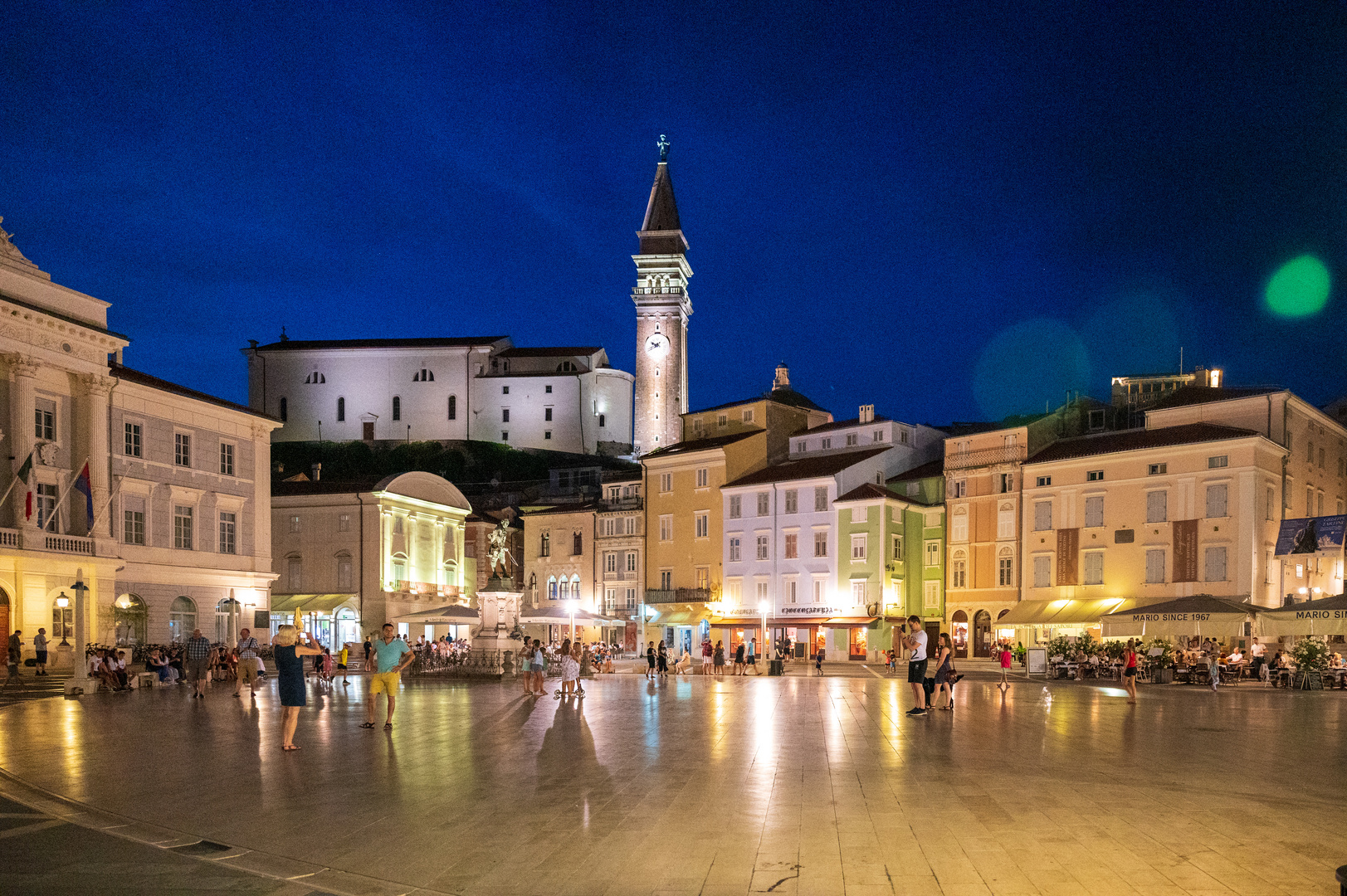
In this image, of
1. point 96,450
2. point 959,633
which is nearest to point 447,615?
point 96,450

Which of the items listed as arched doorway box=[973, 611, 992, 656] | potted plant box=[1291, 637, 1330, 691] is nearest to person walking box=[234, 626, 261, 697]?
potted plant box=[1291, 637, 1330, 691]

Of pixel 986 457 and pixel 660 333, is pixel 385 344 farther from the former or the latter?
pixel 986 457

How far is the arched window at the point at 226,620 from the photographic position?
4391cm

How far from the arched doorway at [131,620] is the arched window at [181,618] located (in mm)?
1215

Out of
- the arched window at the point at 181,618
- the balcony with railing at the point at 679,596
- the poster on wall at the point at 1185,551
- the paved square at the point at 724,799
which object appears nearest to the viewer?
the paved square at the point at 724,799

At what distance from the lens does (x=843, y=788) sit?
11305 mm

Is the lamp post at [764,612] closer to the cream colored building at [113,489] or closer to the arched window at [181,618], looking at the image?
the cream colored building at [113,489]

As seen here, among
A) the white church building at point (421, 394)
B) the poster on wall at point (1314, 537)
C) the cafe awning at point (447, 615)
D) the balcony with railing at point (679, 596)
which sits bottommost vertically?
the balcony with railing at point (679, 596)

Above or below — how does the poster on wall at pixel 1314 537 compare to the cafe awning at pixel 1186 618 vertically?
above

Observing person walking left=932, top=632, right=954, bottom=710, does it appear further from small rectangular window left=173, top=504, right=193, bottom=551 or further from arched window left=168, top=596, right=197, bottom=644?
small rectangular window left=173, top=504, right=193, bottom=551

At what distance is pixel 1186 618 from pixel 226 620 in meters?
34.9

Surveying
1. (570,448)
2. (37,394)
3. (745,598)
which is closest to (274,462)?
(570,448)

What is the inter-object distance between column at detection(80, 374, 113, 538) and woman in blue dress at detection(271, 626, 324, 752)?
27.7 meters

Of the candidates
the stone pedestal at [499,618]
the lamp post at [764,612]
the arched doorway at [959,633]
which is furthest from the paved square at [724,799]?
the lamp post at [764,612]
